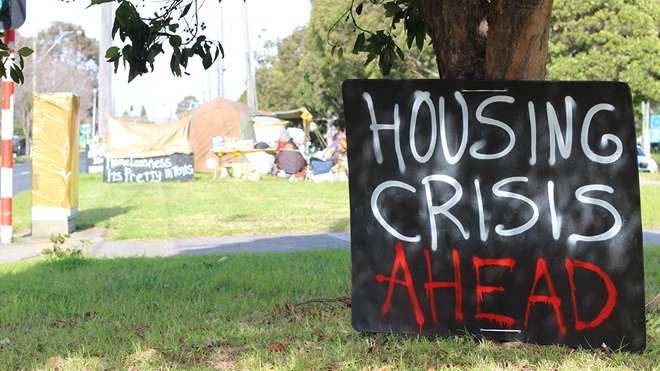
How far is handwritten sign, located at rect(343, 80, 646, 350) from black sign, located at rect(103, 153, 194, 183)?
68.6 feet

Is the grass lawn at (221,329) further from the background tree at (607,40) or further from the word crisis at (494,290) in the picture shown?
the background tree at (607,40)

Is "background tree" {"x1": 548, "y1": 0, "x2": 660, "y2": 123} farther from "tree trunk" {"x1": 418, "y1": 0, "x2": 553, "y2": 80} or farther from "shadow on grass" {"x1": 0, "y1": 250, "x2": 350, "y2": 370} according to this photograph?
"tree trunk" {"x1": 418, "y1": 0, "x2": 553, "y2": 80}

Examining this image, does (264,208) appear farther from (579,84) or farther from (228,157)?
(228,157)

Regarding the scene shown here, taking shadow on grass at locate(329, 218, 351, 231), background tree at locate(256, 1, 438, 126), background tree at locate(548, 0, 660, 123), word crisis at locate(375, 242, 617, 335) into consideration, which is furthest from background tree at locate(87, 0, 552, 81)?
background tree at locate(548, 0, 660, 123)

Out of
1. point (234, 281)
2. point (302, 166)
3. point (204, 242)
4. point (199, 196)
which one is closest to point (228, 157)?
point (302, 166)

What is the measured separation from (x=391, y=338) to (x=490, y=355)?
551 millimetres

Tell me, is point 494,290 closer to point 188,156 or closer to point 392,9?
point 392,9

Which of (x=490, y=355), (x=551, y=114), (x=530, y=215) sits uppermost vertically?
(x=551, y=114)

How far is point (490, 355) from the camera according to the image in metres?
3.98

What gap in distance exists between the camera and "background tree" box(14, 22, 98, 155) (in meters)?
66.2

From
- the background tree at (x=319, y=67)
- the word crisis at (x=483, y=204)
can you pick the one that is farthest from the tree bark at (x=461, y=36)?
the background tree at (x=319, y=67)

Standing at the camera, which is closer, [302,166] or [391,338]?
[391,338]

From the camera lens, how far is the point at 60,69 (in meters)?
71.1

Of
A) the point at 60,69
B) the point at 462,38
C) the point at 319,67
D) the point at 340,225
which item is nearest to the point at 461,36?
the point at 462,38
